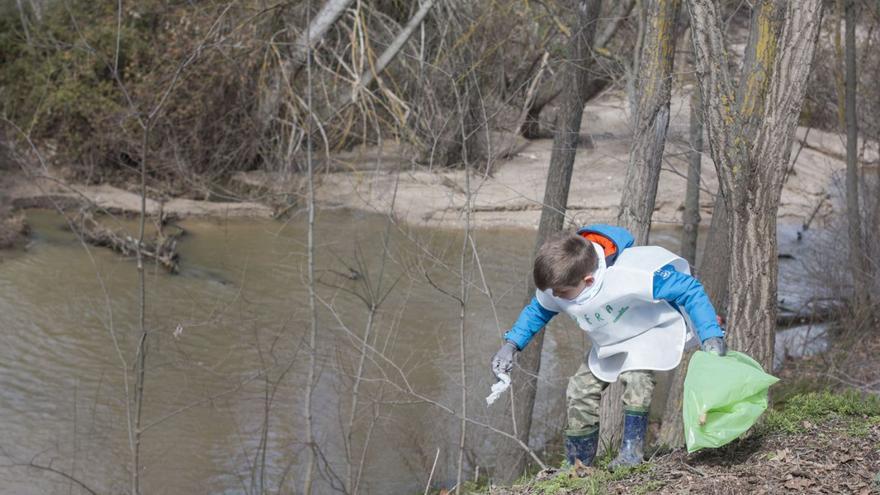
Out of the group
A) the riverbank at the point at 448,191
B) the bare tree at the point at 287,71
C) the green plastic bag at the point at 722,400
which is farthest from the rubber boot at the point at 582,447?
the bare tree at the point at 287,71

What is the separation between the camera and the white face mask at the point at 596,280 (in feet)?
13.7

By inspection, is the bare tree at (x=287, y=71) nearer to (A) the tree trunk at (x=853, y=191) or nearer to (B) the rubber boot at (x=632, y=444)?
(A) the tree trunk at (x=853, y=191)

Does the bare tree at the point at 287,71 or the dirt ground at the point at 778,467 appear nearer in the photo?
the dirt ground at the point at 778,467

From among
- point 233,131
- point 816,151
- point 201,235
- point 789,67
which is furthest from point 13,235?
point 816,151

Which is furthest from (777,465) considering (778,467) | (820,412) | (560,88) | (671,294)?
(560,88)

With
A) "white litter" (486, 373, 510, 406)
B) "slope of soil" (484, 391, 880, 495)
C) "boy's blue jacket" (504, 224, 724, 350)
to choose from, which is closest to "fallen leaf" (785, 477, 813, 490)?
"slope of soil" (484, 391, 880, 495)

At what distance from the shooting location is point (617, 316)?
169 inches

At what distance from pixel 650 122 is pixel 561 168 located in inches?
51.4

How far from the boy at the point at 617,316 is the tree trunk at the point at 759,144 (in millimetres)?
685

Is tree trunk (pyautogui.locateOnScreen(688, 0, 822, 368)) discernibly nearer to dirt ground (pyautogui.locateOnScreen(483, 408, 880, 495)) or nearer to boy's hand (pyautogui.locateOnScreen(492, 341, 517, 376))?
dirt ground (pyautogui.locateOnScreen(483, 408, 880, 495))

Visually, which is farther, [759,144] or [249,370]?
[249,370]

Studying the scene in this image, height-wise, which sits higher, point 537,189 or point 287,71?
point 287,71

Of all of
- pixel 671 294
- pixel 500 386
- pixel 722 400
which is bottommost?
pixel 500 386

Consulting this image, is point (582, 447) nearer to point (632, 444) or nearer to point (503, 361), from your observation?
point (632, 444)
